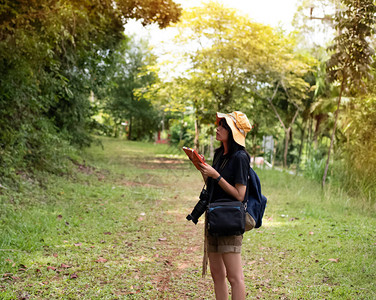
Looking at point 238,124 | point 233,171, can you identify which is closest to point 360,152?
point 238,124

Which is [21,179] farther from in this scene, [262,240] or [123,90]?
[123,90]

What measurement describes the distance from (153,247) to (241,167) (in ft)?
10.4

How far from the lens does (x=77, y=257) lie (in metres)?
5.14

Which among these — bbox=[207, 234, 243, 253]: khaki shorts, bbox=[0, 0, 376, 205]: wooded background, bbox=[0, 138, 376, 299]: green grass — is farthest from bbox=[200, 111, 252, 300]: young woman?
bbox=[0, 0, 376, 205]: wooded background

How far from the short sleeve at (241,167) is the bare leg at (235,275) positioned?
0.59 metres

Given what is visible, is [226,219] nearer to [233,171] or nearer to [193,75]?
[233,171]

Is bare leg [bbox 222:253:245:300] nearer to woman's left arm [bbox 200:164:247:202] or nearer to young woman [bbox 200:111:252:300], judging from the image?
young woman [bbox 200:111:252:300]

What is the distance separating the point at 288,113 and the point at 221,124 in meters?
17.0

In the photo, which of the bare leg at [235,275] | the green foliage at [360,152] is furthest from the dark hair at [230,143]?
the green foliage at [360,152]

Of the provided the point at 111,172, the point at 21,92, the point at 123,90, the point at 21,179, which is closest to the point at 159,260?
the point at 21,179

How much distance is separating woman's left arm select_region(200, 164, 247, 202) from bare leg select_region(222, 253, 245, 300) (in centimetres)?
45

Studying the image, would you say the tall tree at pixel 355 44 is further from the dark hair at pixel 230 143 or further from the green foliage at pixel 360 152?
the dark hair at pixel 230 143

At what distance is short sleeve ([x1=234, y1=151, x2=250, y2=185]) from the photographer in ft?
10.1

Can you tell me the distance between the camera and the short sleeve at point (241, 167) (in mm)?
3070
